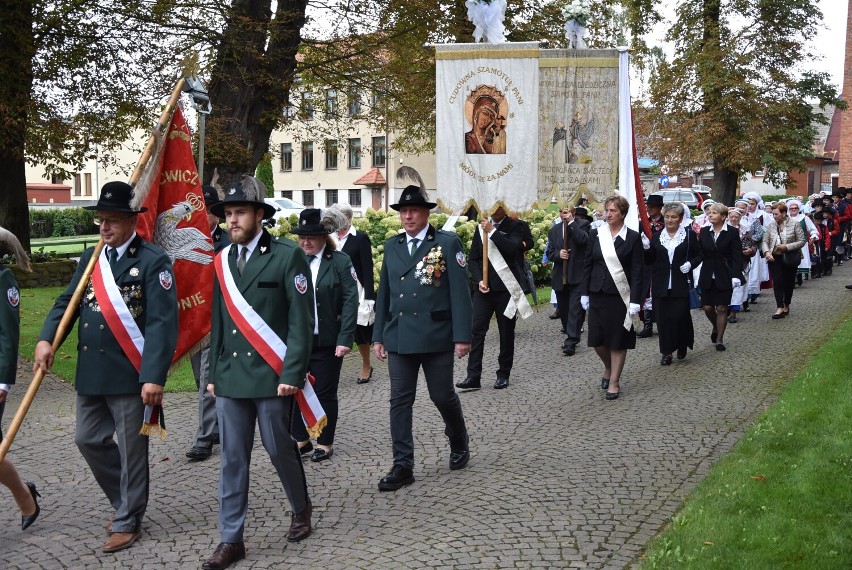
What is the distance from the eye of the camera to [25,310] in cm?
1705

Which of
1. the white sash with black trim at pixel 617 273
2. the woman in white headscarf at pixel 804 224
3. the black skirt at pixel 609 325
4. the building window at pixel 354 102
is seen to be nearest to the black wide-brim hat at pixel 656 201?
the white sash with black trim at pixel 617 273

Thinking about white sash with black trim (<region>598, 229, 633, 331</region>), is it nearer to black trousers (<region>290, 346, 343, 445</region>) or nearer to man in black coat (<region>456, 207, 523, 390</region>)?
man in black coat (<region>456, 207, 523, 390</region>)

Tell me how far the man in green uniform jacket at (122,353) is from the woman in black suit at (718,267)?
8762 millimetres

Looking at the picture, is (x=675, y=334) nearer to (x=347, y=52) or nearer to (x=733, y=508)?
(x=733, y=508)

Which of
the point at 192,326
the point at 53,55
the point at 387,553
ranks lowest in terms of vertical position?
the point at 387,553

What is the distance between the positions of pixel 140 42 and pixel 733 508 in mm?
14421

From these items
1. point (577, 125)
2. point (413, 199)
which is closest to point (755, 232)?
point (577, 125)

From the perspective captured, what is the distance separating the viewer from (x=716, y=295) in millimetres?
12789

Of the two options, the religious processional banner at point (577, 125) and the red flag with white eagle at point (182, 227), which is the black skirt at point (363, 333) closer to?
Result: the religious processional banner at point (577, 125)

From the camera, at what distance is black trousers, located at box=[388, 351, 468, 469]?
682 cm

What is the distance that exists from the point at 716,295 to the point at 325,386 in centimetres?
688

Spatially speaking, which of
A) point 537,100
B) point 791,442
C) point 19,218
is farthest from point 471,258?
point 19,218

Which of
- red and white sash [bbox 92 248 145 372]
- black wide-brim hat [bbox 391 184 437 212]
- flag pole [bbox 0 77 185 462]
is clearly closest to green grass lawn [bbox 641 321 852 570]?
black wide-brim hat [bbox 391 184 437 212]

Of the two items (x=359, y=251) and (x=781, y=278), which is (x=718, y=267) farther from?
(x=359, y=251)
